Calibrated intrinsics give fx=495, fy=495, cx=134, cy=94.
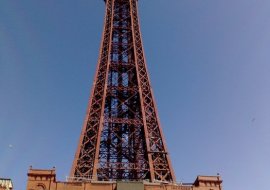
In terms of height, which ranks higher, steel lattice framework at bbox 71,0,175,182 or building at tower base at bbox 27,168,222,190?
steel lattice framework at bbox 71,0,175,182

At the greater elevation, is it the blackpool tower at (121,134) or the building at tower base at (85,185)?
the blackpool tower at (121,134)

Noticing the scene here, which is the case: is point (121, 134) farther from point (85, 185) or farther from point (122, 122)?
point (85, 185)

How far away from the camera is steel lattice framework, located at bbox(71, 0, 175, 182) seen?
36.1m

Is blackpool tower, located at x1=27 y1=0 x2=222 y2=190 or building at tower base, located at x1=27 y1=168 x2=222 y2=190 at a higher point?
blackpool tower, located at x1=27 y1=0 x2=222 y2=190

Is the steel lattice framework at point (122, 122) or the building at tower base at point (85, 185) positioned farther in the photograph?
the steel lattice framework at point (122, 122)

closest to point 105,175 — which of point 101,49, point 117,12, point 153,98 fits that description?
point 153,98

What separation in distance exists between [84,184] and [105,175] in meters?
4.55

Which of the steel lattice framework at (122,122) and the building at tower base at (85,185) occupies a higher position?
the steel lattice framework at (122,122)

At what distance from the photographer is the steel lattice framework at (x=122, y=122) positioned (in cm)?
3609

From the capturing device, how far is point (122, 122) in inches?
1545

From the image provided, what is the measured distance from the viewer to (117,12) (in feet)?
159

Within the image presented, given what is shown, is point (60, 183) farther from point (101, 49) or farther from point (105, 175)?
→ point (101, 49)

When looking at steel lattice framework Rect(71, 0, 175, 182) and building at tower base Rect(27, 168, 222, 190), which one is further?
steel lattice framework Rect(71, 0, 175, 182)

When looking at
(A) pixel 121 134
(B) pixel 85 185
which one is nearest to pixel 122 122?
(A) pixel 121 134
